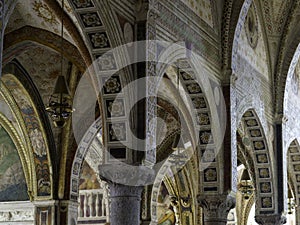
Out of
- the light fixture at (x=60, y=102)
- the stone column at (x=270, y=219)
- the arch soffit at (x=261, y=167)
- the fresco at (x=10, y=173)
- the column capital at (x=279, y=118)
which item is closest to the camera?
the light fixture at (x=60, y=102)

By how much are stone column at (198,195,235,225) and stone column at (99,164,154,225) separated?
12.8 ft

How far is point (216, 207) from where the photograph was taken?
47.0ft

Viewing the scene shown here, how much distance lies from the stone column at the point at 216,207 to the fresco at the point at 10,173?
4888 mm

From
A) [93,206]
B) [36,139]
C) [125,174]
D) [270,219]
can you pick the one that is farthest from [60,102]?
[93,206]

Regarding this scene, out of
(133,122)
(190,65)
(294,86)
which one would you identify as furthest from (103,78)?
(294,86)

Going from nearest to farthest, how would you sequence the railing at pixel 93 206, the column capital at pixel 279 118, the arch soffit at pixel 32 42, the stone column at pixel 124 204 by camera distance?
the stone column at pixel 124 204, the arch soffit at pixel 32 42, the column capital at pixel 279 118, the railing at pixel 93 206

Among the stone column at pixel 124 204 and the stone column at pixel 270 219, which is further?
the stone column at pixel 270 219

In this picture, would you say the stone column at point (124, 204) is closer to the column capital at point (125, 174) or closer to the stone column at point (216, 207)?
the column capital at point (125, 174)

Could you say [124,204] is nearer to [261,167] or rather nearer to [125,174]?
[125,174]

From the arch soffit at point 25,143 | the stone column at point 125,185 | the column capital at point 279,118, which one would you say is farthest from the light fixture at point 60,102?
the column capital at point 279,118

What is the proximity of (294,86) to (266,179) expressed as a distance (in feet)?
13.8

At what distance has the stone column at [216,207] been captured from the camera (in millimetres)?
14320

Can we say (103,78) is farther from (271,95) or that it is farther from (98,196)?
→ (98,196)

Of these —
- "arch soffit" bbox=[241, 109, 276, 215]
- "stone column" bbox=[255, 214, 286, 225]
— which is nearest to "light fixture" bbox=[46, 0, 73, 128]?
"arch soffit" bbox=[241, 109, 276, 215]
